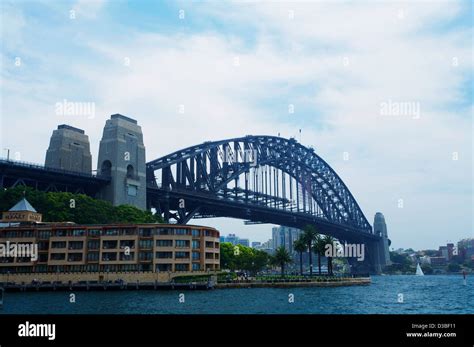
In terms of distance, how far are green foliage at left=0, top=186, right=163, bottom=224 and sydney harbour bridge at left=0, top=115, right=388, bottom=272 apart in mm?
4946

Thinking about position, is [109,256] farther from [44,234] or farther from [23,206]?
[23,206]

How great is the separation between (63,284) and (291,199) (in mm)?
103280

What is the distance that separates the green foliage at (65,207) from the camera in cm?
9125

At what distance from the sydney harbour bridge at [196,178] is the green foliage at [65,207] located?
495cm

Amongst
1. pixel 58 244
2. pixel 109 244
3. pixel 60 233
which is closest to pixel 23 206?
pixel 60 233

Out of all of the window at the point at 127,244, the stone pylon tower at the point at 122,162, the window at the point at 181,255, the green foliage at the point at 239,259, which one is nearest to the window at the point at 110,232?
the window at the point at 127,244

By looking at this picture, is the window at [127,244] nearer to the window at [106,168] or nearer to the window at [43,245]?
the window at [43,245]

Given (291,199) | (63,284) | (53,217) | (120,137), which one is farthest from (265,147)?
(63,284)

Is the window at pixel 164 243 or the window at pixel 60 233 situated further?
the window at pixel 60 233

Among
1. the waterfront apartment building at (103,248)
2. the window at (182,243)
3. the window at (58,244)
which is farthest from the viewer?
the window at (58,244)

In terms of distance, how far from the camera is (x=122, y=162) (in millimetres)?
105500

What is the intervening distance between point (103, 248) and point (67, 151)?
3174cm
